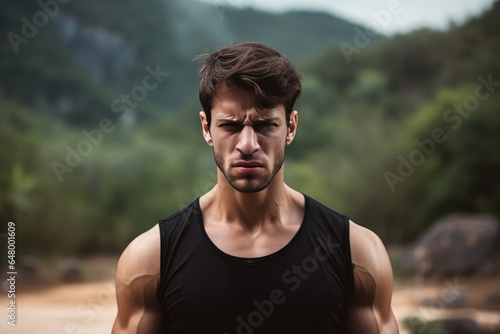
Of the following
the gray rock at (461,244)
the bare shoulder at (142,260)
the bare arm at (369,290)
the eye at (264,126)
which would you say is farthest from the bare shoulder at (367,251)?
the gray rock at (461,244)

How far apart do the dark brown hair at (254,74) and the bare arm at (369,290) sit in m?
0.64

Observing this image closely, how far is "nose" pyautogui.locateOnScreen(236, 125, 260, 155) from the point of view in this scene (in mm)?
2414

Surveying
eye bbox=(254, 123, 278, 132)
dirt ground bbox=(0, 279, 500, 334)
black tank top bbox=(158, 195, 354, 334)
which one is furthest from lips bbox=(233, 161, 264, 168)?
dirt ground bbox=(0, 279, 500, 334)

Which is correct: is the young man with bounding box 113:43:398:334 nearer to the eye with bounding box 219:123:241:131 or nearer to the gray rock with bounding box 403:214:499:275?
the eye with bounding box 219:123:241:131

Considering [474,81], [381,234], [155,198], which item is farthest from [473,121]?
[155,198]

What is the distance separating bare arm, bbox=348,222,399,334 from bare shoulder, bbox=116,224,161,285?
833 mm

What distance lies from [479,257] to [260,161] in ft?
43.0

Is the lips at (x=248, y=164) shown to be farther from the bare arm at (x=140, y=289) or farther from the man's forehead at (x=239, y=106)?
the bare arm at (x=140, y=289)

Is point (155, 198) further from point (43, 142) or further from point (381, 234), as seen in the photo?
point (381, 234)

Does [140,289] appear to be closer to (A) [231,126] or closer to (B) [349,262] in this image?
(A) [231,126]

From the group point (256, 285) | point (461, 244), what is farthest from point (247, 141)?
point (461, 244)

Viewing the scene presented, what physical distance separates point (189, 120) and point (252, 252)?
18.2 metres

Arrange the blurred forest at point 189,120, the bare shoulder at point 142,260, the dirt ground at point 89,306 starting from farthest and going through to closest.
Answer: the blurred forest at point 189,120 < the dirt ground at point 89,306 < the bare shoulder at point 142,260

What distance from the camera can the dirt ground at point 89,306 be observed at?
39.4 ft
